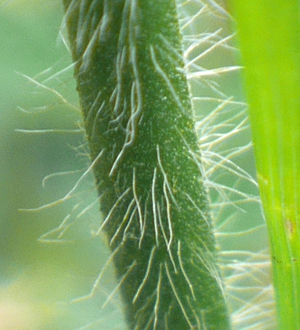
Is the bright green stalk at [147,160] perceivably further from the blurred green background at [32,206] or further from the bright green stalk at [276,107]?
the blurred green background at [32,206]

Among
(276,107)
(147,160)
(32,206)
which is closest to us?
(276,107)

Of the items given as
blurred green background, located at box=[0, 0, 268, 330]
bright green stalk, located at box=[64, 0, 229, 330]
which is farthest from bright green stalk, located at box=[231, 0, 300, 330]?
blurred green background, located at box=[0, 0, 268, 330]

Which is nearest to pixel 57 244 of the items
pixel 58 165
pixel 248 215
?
pixel 58 165

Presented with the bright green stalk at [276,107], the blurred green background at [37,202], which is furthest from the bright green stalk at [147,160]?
the blurred green background at [37,202]

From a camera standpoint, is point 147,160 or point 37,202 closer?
Answer: point 147,160

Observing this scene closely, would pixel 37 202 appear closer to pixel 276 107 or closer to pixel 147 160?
pixel 147 160

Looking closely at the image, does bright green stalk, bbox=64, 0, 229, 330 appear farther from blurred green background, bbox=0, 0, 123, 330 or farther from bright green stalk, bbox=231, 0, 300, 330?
blurred green background, bbox=0, 0, 123, 330

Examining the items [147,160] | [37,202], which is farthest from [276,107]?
[37,202]
